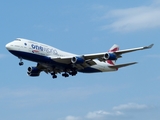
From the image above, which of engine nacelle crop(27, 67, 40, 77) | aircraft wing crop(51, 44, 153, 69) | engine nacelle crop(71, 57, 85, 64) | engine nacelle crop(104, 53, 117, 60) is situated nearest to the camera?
engine nacelle crop(104, 53, 117, 60)

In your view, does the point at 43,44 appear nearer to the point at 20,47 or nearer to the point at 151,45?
the point at 20,47

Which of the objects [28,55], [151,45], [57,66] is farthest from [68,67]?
[151,45]

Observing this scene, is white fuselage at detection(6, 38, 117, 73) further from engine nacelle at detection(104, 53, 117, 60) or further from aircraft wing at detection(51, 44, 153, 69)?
engine nacelle at detection(104, 53, 117, 60)

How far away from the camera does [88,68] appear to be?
107625 mm

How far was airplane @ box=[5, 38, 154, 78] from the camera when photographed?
99250mm

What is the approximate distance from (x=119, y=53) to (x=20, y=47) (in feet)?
55.3

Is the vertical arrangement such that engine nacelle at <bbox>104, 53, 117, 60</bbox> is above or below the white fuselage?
below

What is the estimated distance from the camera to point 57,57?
102 meters

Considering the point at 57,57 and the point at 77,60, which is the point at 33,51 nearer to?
the point at 57,57

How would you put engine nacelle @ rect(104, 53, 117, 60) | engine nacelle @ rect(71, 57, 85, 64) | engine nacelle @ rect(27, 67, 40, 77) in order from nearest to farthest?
engine nacelle @ rect(104, 53, 117, 60), engine nacelle @ rect(71, 57, 85, 64), engine nacelle @ rect(27, 67, 40, 77)

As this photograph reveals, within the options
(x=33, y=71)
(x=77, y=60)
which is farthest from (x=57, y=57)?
(x=33, y=71)

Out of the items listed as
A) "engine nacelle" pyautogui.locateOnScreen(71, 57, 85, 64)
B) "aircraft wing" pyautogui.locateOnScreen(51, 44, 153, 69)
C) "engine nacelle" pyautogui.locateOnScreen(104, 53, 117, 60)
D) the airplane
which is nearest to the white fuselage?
the airplane

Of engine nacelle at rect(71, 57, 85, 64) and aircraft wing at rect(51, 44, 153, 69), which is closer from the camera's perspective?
aircraft wing at rect(51, 44, 153, 69)

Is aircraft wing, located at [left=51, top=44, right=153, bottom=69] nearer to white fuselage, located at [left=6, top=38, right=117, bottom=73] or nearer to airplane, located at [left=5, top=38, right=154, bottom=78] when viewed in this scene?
airplane, located at [left=5, top=38, right=154, bottom=78]
